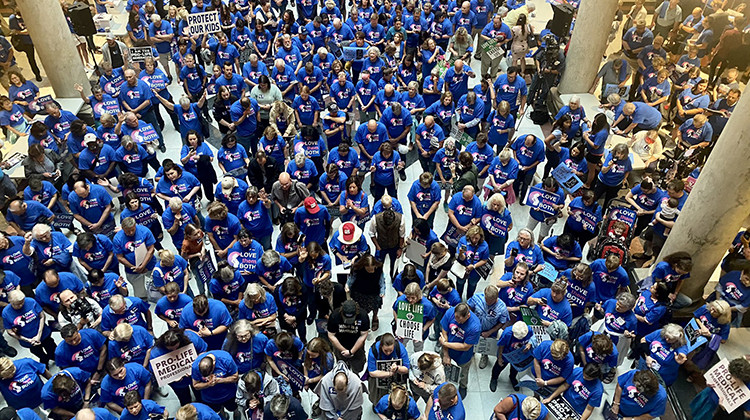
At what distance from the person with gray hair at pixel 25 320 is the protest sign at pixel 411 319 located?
492cm

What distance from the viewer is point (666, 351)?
723 cm

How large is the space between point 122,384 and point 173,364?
0.64 m

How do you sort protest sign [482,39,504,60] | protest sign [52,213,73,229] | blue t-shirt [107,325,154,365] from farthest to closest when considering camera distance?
1. protest sign [482,39,504,60]
2. protest sign [52,213,73,229]
3. blue t-shirt [107,325,154,365]

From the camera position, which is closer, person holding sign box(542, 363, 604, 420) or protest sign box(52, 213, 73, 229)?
person holding sign box(542, 363, 604, 420)

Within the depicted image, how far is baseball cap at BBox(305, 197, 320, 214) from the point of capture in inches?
350

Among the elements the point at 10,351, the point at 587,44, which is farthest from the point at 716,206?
the point at 10,351

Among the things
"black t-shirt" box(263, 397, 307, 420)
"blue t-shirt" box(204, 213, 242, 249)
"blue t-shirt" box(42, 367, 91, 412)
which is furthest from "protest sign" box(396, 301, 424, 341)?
"blue t-shirt" box(42, 367, 91, 412)

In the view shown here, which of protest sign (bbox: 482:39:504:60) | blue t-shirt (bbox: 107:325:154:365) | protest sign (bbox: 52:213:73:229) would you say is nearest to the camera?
blue t-shirt (bbox: 107:325:154:365)

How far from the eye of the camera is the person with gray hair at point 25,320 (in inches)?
298

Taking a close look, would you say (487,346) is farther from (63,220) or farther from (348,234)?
(63,220)

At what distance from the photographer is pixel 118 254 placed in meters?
8.73

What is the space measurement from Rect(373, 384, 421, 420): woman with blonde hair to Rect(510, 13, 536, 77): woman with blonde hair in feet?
34.4

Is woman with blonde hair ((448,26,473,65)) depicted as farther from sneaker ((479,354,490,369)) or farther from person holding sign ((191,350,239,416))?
person holding sign ((191,350,239,416))

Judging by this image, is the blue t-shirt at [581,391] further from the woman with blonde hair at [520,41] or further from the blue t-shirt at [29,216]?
the woman with blonde hair at [520,41]
